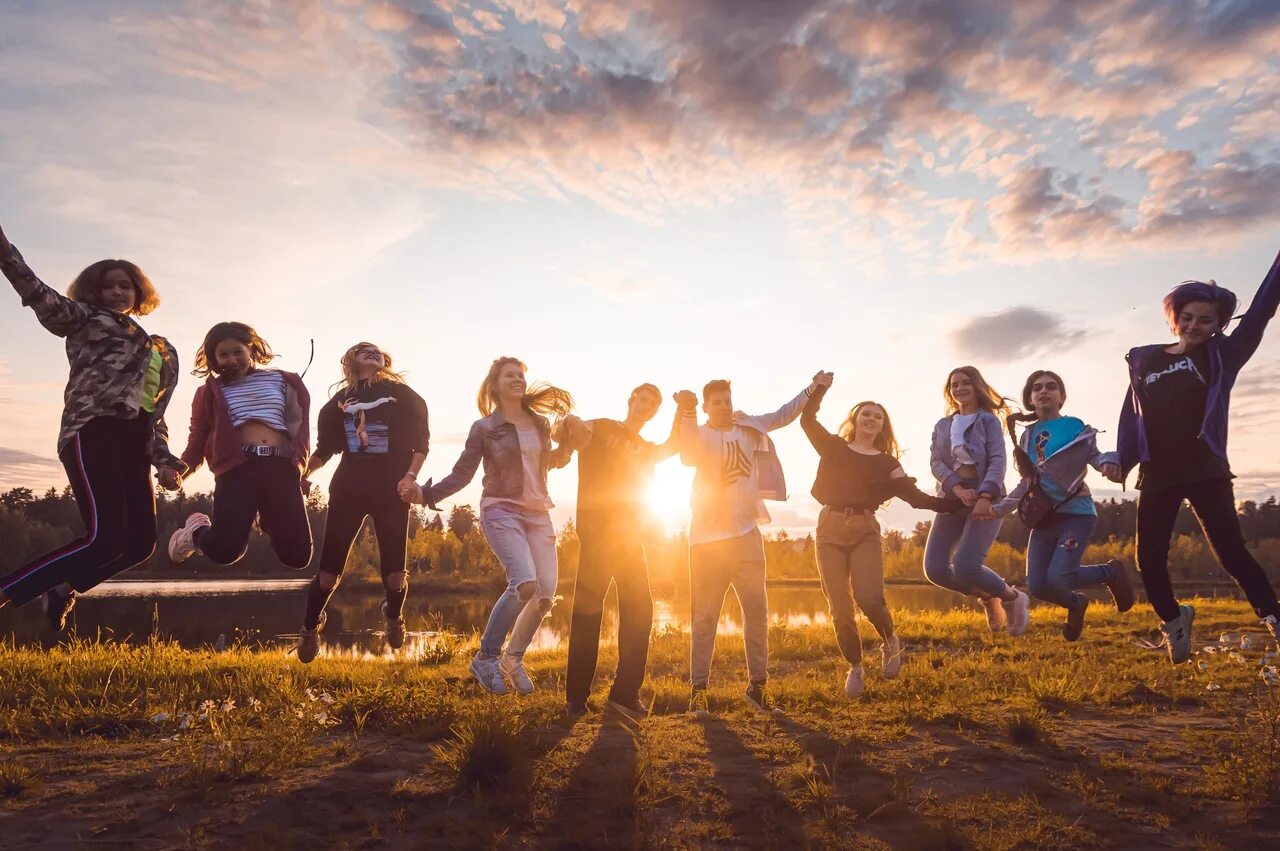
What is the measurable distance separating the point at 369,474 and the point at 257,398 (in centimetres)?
106

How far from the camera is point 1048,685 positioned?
287 inches

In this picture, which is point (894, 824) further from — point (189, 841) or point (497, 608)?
point (497, 608)

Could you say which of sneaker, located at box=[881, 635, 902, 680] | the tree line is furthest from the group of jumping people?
the tree line

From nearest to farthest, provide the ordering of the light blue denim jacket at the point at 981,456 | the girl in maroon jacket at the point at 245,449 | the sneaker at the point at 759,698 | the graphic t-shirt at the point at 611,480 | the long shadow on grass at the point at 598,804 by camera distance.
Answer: the long shadow on grass at the point at 598,804 < the girl in maroon jacket at the point at 245,449 < the graphic t-shirt at the point at 611,480 < the sneaker at the point at 759,698 < the light blue denim jacket at the point at 981,456

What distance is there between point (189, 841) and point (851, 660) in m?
5.65

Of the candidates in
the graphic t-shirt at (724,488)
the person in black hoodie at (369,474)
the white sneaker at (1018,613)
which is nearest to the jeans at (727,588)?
the graphic t-shirt at (724,488)

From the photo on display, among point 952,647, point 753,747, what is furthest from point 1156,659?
point 753,747

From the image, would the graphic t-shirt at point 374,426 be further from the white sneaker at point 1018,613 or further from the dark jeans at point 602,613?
the white sneaker at point 1018,613

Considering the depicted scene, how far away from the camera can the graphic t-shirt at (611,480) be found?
6574mm

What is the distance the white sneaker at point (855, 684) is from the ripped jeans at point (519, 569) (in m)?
2.80

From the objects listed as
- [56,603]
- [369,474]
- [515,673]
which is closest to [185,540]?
[56,603]

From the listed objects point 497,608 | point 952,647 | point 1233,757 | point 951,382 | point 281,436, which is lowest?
point 952,647

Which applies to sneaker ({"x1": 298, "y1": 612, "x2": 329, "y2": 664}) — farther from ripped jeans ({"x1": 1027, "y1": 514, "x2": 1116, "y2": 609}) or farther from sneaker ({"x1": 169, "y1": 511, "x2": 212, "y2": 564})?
ripped jeans ({"x1": 1027, "y1": 514, "x2": 1116, "y2": 609})

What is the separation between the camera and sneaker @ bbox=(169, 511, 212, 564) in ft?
19.8
